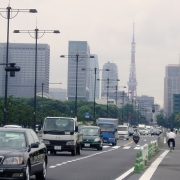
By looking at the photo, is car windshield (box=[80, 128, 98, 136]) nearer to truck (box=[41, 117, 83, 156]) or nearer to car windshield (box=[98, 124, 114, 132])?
truck (box=[41, 117, 83, 156])

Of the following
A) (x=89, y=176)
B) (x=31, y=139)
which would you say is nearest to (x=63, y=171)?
(x=89, y=176)

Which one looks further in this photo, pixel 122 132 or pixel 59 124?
pixel 122 132

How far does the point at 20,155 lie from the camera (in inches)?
612

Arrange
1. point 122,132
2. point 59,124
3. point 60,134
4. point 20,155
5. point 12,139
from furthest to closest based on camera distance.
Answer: point 122,132 < point 59,124 < point 60,134 < point 12,139 < point 20,155

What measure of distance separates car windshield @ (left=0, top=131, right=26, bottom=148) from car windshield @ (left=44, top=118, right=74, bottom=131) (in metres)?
18.2

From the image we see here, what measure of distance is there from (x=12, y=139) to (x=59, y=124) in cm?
1858

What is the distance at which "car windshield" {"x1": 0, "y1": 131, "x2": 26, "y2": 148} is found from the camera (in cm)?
1670

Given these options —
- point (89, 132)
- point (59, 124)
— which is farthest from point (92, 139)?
point (59, 124)

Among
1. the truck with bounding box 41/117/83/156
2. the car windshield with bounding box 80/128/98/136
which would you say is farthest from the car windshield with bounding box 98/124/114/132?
the truck with bounding box 41/117/83/156

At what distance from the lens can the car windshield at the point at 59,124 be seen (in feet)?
116

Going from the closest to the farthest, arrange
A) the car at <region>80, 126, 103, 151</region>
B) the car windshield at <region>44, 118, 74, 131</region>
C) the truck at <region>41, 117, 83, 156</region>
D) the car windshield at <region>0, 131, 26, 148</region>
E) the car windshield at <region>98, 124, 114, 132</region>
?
1. the car windshield at <region>0, 131, 26, 148</region>
2. the truck at <region>41, 117, 83, 156</region>
3. the car windshield at <region>44, 118, 74, 131</region>
4. the car at <region>80, 126, 103, 151</region>
5. the car windshield at <region>98, 124, 114, 132</region>

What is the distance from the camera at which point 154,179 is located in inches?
782

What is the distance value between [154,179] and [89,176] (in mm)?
2089

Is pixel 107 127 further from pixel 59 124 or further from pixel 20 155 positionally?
pixel 20 155
